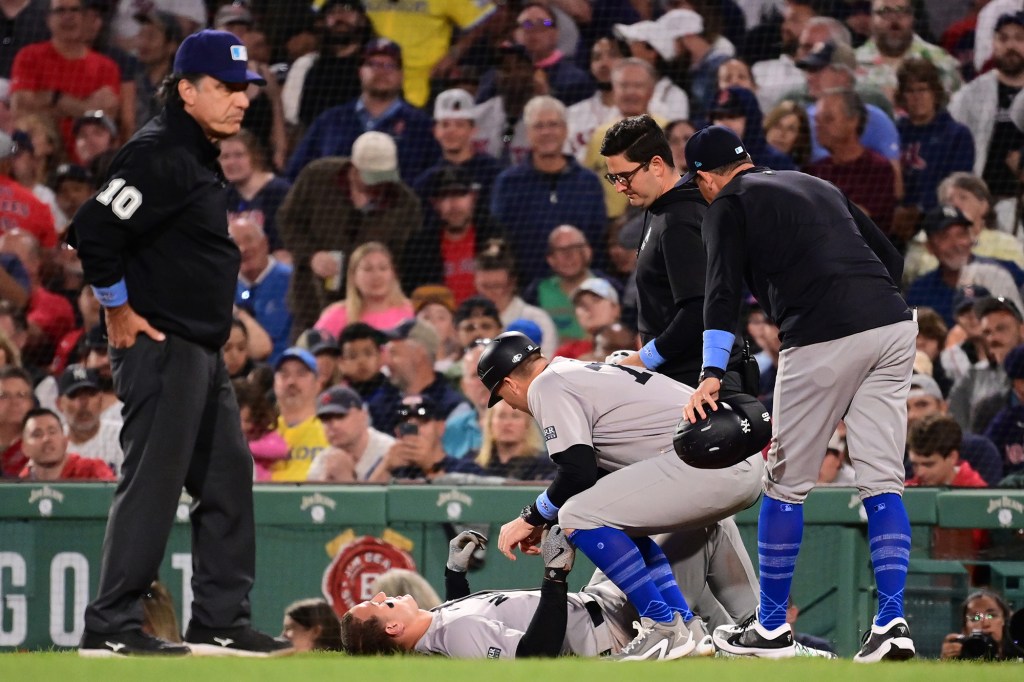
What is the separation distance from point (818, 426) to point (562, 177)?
18.2ft

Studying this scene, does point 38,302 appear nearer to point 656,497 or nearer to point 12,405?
point 12,405

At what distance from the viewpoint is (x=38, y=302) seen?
33.1 ft

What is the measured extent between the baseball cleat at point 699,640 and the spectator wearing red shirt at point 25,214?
7127 millimetres

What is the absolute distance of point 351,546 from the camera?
6.73 m

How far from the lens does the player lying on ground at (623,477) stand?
4.81 m

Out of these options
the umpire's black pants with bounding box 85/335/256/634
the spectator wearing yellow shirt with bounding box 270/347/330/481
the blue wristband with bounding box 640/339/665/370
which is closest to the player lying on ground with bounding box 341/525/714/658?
the umpire's black pants with bounding box 85/335/256/634

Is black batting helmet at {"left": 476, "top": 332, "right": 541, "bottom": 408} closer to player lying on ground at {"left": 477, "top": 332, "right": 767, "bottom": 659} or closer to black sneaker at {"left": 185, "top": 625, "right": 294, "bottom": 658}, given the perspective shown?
player lying on ground at {"left": 477, "top": 332, "right": 767, "bottom": 659}

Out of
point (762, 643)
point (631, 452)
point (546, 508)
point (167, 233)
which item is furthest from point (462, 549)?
point (167, 233)

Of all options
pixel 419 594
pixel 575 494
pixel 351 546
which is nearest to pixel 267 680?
pixel 575 494

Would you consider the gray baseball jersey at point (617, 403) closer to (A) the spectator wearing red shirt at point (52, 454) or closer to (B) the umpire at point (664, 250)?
(B) the umpire at point (664, 250)

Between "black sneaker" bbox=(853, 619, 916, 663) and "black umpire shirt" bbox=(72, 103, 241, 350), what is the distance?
2.27 meters

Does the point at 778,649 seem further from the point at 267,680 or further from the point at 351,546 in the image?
the point at 351,546

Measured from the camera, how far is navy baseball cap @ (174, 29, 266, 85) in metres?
4.62

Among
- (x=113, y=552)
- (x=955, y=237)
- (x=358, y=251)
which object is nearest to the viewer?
(x=113, y=552)
